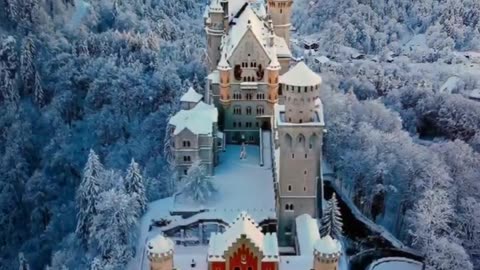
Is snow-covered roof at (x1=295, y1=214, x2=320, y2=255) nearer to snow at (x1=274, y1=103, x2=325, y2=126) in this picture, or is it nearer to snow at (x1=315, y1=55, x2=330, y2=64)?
snow at (x1=274, y1=103, x2=325, y2=126)

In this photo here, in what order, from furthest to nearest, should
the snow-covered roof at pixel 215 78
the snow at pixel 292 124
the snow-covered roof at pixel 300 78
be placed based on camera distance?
the snow-covered roof at pixel 215 78
the snow at pixel 292 124
the snow-covered roof at pixel 300 78

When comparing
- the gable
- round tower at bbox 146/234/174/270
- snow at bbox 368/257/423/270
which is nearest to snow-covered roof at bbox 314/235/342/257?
round tower at bbox 146/234/174/270

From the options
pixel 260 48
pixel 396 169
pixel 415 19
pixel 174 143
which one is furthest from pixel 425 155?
pixel 415 19

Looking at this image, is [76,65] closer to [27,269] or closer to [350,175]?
[27,269]

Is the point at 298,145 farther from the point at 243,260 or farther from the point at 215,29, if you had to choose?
the point at 215,29

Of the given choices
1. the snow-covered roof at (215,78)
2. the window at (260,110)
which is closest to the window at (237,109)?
the window at (260,110)

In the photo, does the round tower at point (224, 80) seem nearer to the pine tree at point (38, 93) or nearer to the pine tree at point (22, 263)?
the pine tree at point (22, 263)

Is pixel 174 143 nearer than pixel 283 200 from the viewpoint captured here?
No
